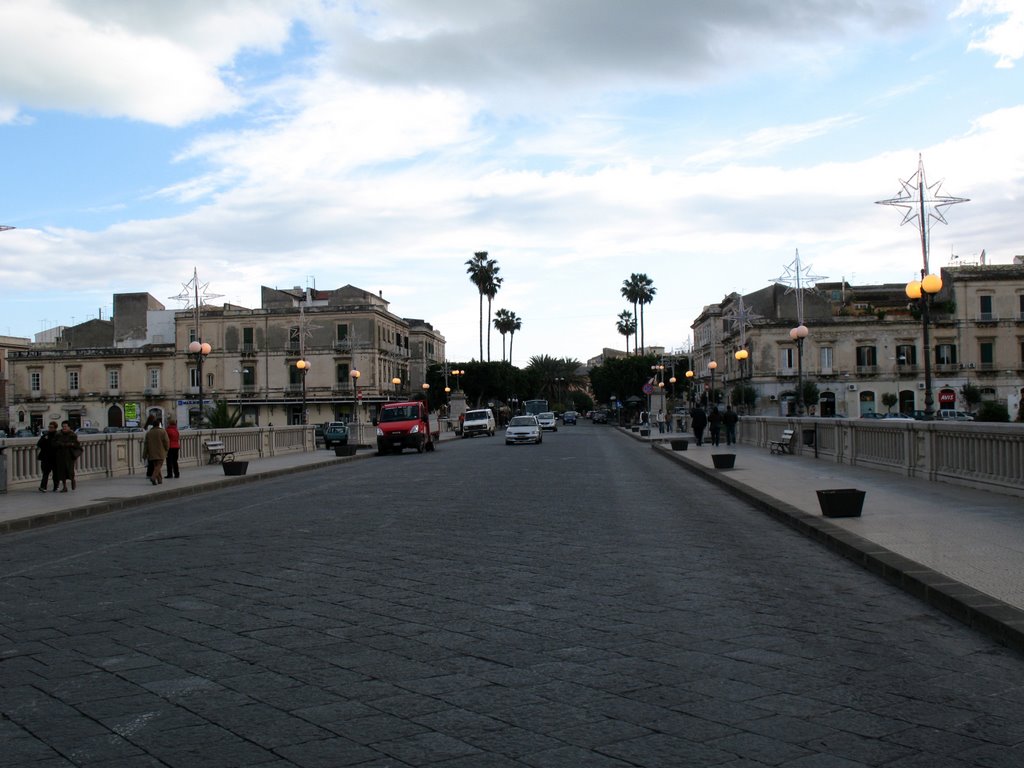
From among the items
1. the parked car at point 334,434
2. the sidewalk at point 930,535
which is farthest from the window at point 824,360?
the sidewalk at point 930,535

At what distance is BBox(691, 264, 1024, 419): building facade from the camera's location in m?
75.9

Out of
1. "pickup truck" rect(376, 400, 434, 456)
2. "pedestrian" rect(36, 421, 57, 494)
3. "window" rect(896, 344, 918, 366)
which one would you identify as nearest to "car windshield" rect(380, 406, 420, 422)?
"pickup truck" rect(376, 400, 434, 456)

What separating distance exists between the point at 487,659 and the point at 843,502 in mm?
8141

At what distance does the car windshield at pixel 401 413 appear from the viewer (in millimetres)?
43031

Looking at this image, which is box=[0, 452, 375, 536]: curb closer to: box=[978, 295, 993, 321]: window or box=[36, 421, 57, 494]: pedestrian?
box=[36, 421, 57, 494]: pedestrian

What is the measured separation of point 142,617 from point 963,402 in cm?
7937

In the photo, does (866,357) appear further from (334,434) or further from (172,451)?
(172,451)

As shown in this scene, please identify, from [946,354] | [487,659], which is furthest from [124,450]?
[946,354]

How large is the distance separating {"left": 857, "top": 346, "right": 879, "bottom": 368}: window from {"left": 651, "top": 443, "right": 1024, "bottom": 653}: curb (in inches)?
2771

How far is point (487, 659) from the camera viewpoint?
6023mm

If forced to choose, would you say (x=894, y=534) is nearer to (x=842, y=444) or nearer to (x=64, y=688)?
(x=64, y=688)

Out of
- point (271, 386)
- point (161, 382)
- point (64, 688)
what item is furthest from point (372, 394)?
point (64, 688)

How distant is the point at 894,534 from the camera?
1095 centimetres

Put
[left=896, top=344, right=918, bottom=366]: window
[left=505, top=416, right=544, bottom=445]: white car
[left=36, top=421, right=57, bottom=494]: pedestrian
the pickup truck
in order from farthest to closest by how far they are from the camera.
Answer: [left=896, top=344, right=918, bottom=366]: window < [left=505, top=416, right=544, bottom=445]: white car < the pickup truck < [left=36, top=421, right=57, bottom=494]: pedestrian
